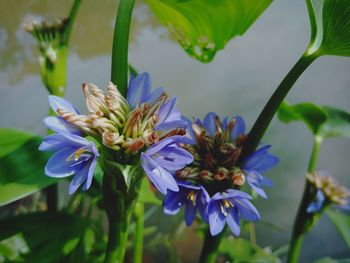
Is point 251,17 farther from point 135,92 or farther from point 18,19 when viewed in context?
point 18,19

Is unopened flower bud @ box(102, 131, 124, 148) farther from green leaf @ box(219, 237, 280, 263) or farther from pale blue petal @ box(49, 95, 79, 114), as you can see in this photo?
green leaf @ box(219, 237, 280, 263)

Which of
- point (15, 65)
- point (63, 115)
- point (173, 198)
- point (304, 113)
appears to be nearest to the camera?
point (63, 115)

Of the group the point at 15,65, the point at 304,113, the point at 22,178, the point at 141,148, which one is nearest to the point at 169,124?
the point at 141,148

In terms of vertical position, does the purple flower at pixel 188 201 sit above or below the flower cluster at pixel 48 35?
below

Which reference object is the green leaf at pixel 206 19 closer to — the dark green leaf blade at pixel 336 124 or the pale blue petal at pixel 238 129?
the pale blue petal at pixel 238 129

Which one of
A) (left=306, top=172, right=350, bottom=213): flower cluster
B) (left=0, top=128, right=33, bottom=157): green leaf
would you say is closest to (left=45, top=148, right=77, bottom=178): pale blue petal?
(left=0, top=128, right=33, bottom=157): green leaf

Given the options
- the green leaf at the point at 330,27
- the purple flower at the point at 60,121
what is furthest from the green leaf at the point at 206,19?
the purple flower at the point at 60,121

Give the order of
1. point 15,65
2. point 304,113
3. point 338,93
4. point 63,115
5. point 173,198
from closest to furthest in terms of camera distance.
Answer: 1. point 63,115
2. point 173,198
3. point 304,113
4. point 338,93
5. point 15,65
